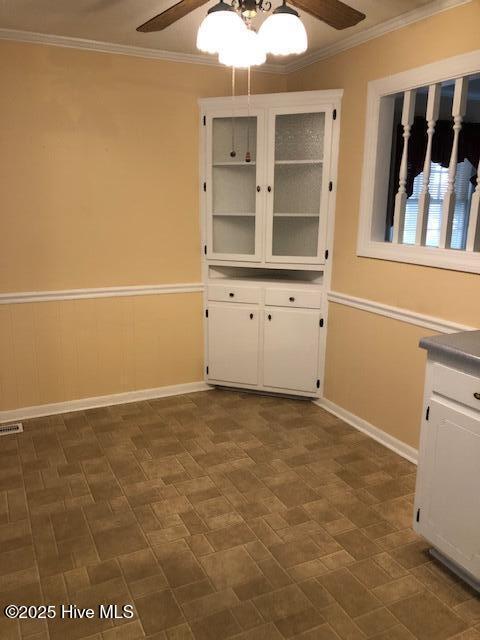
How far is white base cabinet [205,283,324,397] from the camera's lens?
3.54 meters

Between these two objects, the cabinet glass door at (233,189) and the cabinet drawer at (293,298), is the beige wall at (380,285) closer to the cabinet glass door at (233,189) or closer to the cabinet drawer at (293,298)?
the cabinet drawer at (293,298)

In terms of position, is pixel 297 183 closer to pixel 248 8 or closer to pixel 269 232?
pixel 269 232

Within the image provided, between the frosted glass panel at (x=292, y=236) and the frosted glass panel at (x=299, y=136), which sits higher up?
the frosted glass panel at (x=299, y=136)

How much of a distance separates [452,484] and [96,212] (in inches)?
102

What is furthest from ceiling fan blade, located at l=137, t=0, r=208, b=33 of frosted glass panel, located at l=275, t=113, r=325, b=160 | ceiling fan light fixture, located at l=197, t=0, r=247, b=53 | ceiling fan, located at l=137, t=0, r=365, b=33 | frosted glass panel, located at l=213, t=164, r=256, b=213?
frosted glass panel, located at l=213, t=164, r=256, b=213

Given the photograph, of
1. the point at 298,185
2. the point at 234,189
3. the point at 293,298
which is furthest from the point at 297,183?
the point at 293,298

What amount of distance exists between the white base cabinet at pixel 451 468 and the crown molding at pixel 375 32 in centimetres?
171

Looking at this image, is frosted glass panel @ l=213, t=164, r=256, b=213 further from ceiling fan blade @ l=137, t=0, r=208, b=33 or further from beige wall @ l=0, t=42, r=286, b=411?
ceiling fan blade @ l=137, t=0, r=208, b=33

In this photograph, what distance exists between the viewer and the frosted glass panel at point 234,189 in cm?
363

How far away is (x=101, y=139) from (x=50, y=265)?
2.82ft

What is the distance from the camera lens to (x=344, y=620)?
178 centimetres

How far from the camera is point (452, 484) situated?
1922 millimetres

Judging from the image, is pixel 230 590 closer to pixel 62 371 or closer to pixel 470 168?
pixel 62 371

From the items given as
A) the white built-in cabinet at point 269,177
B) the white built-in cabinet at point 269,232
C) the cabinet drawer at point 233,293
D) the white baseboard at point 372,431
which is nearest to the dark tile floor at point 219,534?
the white baseboard at point 372,431
